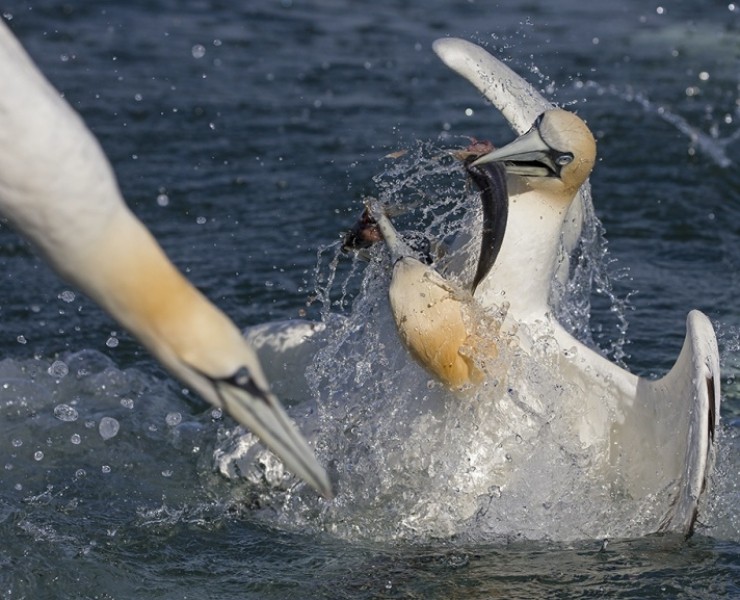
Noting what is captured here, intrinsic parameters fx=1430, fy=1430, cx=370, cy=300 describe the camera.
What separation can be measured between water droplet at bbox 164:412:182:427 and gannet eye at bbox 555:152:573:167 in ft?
8.08

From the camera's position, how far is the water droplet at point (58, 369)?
774 cm

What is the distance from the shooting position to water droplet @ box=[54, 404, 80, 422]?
7.46 metres

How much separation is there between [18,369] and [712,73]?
8.13 metres

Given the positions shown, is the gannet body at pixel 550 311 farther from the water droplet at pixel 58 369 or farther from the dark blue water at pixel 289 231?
the water droplet at pixel 58 369

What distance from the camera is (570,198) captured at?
6.62 meters

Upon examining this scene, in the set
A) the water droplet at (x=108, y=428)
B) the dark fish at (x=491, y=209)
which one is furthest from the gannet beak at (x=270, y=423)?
the water droplet at (x=108, y=428)

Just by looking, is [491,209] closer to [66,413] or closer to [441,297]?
[441,297]

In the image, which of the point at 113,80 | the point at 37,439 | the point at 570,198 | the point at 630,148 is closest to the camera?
the point at 570,198

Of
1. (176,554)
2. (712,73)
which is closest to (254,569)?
(176,554)

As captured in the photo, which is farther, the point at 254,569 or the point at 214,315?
the point at 254,569

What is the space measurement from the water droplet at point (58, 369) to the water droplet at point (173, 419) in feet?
2.25

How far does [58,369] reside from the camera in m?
7.79

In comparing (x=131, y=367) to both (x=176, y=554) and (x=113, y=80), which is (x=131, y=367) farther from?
(x=113, y=80)

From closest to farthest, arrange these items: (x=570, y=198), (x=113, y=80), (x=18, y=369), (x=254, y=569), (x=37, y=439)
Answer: (x=254, y=569) → (x=570, y=198) → (x=37, y=439) → (x=18, y=369) → (x=113, y=80)
